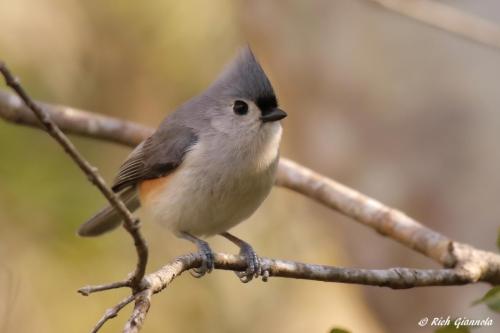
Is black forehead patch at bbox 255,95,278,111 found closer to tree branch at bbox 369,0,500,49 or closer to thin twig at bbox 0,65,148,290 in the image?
tree branch at bbox 369,0,500,49

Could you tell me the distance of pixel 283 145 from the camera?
4875 mm

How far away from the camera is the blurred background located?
3.71m

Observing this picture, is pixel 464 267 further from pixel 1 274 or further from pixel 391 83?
pixel 1 274

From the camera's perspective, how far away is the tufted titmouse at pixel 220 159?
2654mm

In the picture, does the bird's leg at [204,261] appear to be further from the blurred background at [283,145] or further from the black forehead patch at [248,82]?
the blurred background at [283,145]

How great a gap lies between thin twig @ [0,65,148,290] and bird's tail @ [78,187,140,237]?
1900 millimetres

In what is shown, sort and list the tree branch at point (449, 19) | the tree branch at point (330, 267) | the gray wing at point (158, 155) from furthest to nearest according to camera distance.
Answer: the tree branch at point (449, 19) < the gray wing at point (158, 155) < the tree branch at point (330, 267)

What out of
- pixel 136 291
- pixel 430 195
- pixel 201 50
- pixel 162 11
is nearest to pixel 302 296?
pixel 430 195

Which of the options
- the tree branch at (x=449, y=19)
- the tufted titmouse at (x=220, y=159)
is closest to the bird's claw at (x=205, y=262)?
the tufted titmouse at (x=220, y=159)

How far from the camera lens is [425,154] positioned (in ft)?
12.5

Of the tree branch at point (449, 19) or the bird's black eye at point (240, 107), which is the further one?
the tree branch at point (449, 19)

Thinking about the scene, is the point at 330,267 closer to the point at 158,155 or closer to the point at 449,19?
the point at 158,155

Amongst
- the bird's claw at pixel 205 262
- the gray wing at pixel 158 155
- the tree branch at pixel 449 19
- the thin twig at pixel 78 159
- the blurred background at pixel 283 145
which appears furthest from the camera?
the blurred background at pixel 283 145

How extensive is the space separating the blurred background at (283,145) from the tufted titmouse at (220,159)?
0.88 meters
